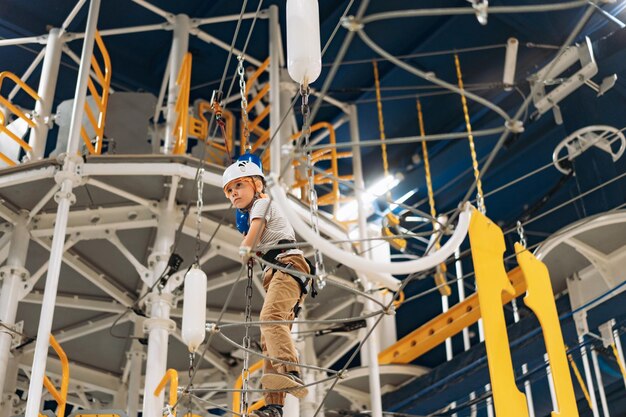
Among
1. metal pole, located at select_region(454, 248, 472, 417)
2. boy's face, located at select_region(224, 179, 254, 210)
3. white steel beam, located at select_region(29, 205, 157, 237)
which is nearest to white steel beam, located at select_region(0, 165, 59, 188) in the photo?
white steel beam, located at select_region(29, 205, 157, 237)

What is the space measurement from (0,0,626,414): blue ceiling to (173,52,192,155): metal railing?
367 cm

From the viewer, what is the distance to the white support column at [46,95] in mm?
12484

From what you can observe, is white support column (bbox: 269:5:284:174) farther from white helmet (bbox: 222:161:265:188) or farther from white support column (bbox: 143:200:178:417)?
white helmet (bbox: 222:161:265:188)

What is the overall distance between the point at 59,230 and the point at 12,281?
63.6 inches

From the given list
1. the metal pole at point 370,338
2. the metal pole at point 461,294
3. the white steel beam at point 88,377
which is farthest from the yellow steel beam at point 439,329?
the white steel beam at point 88,377

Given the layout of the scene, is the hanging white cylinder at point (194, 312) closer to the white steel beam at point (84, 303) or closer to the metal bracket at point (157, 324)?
the metal bracket at point (157, 324)

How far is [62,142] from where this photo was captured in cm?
1295

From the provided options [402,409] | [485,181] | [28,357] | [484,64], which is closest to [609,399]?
[402,409]

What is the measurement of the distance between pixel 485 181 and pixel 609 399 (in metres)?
5.20

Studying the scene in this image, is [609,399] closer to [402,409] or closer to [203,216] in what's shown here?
[402,409]

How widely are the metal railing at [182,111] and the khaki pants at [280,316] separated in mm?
5302

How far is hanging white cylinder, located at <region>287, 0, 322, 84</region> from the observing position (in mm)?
4965

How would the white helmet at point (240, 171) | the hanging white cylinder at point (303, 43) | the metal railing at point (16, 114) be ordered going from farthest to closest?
the metal railing at point (16, 114), the white helmet at point (240, 171), the hanging white cylinder at point (303, 43)

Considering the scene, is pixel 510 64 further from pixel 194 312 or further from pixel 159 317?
pixel 194 312
